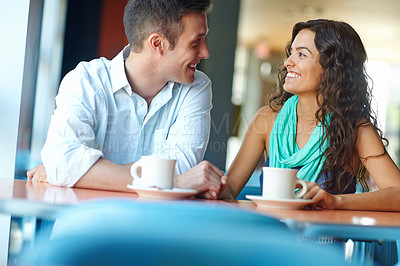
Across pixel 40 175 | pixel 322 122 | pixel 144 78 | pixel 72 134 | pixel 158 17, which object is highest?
pixel 158 17

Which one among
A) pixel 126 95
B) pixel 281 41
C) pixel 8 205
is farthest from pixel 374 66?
pixel 8 205

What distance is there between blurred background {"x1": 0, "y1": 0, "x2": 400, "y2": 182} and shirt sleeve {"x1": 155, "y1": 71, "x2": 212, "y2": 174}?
1.98 feet

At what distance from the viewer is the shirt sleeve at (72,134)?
135 centimetres

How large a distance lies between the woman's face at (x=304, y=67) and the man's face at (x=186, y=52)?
1.21 feet

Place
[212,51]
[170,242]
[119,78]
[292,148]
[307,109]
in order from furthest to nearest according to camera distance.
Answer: [212,51] < [307,109] < [292,148] < [119,78] < [170,242]

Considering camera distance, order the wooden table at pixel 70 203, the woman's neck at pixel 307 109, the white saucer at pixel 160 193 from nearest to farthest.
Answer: the wooden table at pixel 70 203 → the white saucer at pixel 160 193 → the woman's neck at pixel 307 109

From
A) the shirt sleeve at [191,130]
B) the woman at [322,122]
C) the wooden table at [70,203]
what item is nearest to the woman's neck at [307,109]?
the woman at [322,122]

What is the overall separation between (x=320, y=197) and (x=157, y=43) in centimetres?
97

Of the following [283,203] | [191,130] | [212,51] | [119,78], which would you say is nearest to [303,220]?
[283,203]

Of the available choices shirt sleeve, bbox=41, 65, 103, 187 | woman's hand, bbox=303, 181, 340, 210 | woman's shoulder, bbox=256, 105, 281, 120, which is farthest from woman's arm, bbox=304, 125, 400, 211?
shirt sleeve, bbox=41, 65, 103, 187

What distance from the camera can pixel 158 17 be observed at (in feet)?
6.31

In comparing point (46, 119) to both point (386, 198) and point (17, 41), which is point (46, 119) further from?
point (386, 198)

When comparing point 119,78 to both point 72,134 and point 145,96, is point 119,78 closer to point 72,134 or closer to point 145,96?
point 145,96

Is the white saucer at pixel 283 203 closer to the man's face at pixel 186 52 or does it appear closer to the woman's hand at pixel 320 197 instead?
the woman's hand at pixel 320 197
